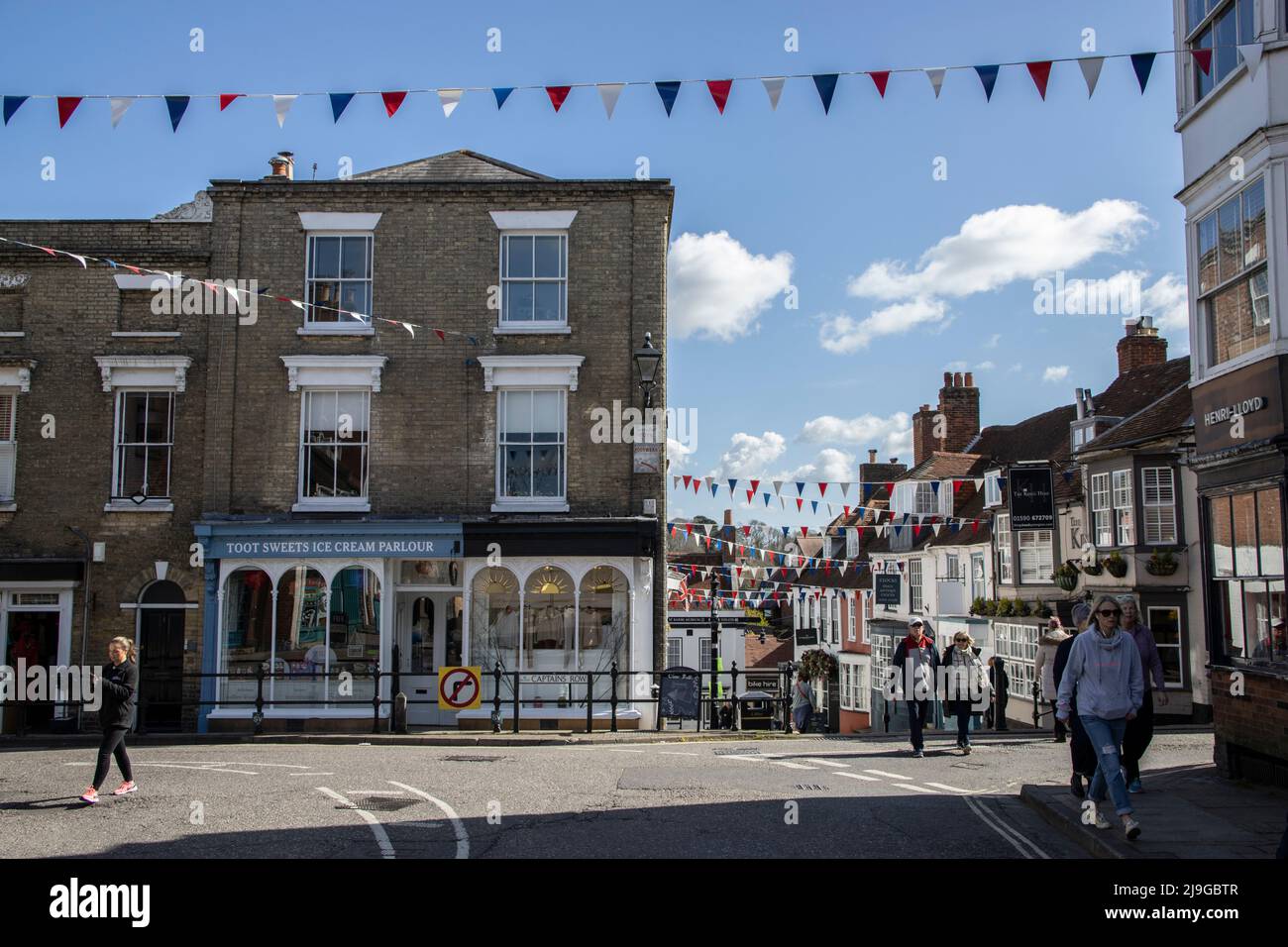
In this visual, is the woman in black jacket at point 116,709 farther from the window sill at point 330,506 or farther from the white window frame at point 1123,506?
the white window frame at point 1123,506

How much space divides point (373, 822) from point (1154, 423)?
21.8 meters

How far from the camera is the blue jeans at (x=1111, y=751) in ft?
25.7

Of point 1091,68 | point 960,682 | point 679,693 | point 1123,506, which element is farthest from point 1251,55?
point 1123,506

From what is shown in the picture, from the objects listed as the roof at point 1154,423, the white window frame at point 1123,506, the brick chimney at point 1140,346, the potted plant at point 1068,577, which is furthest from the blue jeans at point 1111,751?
the brick chimney at point 1140,346

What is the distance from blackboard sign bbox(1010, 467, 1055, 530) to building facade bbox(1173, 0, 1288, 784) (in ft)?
52.6

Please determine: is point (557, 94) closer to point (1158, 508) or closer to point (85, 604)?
point (85, 604)

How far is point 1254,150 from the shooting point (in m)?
10.5

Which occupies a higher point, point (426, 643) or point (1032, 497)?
point (1032, 497)

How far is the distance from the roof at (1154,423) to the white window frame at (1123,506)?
2.45 feet

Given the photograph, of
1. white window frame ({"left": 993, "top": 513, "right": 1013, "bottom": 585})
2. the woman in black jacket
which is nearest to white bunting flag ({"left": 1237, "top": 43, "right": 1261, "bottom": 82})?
the woman in black jacket

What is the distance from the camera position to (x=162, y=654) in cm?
1972

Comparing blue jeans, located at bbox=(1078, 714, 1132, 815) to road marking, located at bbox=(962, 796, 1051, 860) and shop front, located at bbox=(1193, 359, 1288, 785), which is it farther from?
shop front, located at bbox=(1193, 359, 1288, 785)
